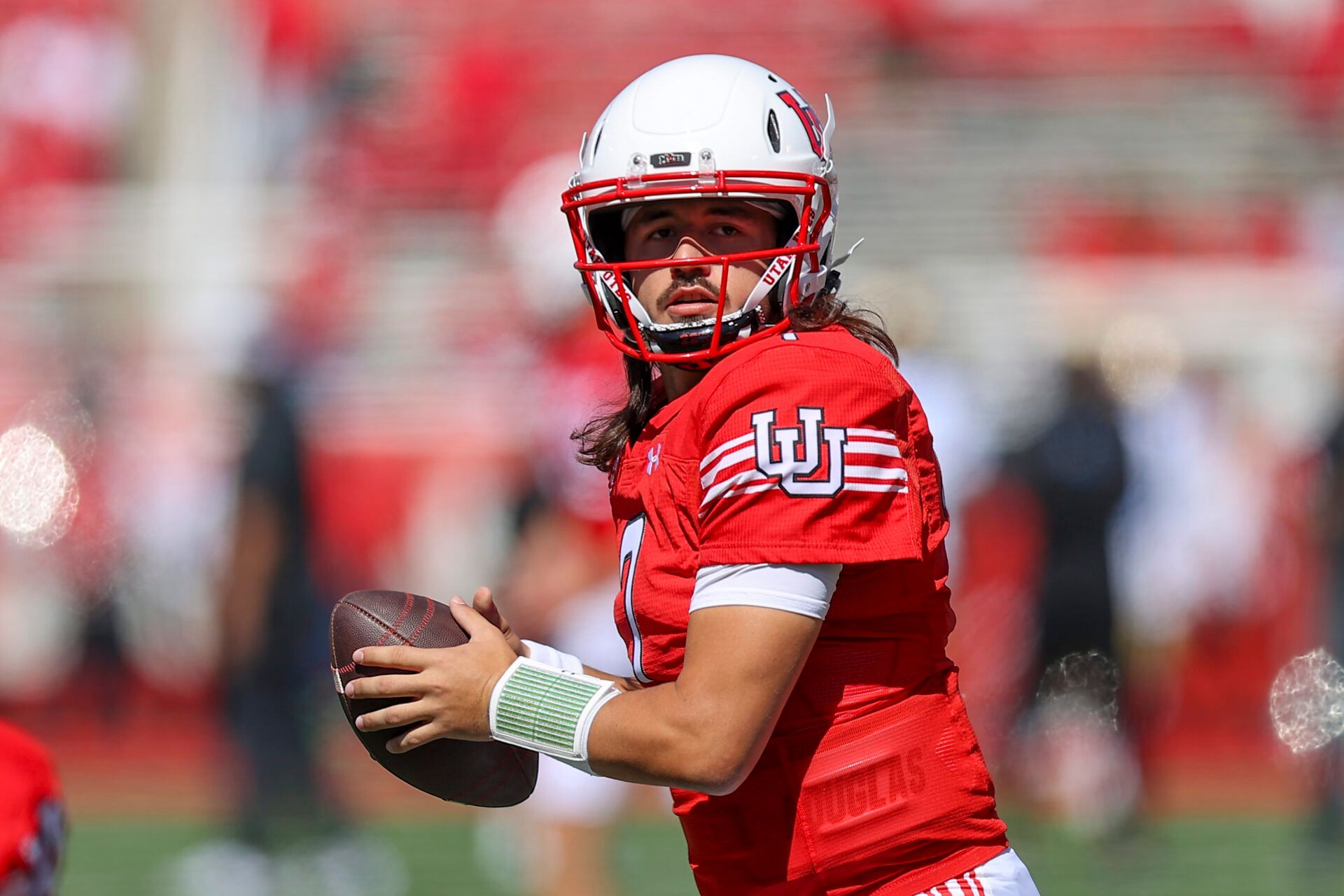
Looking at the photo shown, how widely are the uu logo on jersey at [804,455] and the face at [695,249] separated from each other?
33 cm

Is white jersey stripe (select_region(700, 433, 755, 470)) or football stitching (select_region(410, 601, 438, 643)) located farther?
football stitching (select_region(410, 601, 438, 643))

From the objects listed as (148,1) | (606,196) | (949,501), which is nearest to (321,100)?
(148,1)

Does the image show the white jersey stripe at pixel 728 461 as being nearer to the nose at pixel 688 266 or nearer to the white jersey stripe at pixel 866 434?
the white jersey stripe at pixel 866 434

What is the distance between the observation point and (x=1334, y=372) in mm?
9484

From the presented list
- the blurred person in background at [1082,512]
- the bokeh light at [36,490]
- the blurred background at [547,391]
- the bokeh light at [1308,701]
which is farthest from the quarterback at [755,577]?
the bokeh light at [36,490]

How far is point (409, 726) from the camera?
218cm

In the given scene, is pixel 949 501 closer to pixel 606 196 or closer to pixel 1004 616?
pixel 1004 616

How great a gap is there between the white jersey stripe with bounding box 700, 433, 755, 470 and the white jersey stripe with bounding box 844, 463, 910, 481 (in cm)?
12

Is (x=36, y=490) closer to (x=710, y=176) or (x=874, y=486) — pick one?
(x=710, y=176)

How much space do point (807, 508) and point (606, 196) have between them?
595 mm

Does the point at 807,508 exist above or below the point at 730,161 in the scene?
below

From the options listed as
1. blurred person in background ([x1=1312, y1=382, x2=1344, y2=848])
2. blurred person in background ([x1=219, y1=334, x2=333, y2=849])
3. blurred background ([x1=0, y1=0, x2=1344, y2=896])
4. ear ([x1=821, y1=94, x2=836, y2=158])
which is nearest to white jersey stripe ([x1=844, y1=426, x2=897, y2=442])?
ear ([x1=821, y1=94, x2=836, y2=158])

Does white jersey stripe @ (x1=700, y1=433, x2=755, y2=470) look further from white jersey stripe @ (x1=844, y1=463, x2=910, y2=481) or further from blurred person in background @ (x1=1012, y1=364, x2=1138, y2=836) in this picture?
blurred person in background @ (x1=1012, y1=364, x2=1138, y2=836)

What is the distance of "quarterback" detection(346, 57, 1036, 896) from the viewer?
1938 mm
